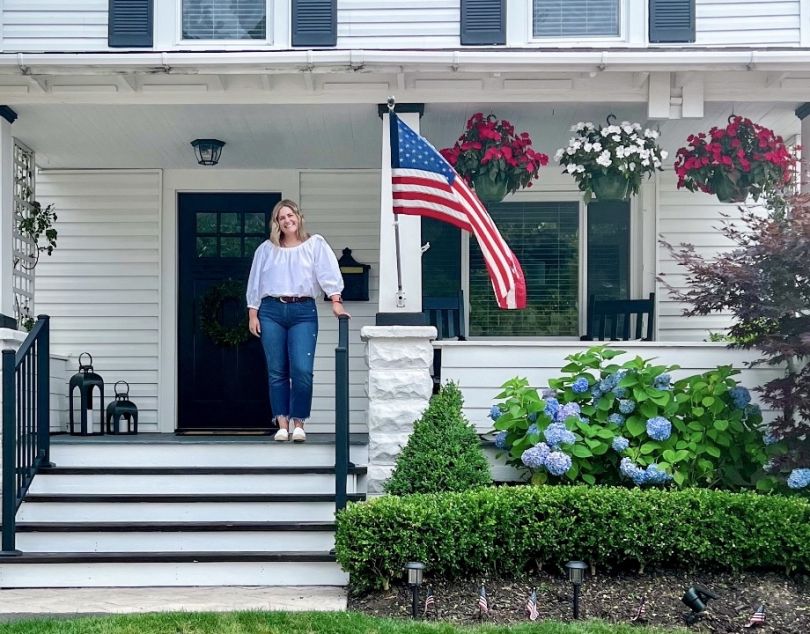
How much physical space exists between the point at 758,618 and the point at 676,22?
418cm

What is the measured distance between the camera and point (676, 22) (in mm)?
7734

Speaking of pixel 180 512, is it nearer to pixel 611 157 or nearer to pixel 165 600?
pixel 165 600

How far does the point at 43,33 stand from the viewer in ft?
25.7

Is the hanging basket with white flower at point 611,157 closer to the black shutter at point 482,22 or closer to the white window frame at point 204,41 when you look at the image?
the black shutter at point 482,22

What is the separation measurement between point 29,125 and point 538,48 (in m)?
3.67

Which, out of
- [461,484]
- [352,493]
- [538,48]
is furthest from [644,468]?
[538,48]

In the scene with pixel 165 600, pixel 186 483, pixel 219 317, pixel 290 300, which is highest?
pixel 290 300

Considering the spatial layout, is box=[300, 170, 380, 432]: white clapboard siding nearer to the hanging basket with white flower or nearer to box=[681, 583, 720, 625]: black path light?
the hanging basket with white flower

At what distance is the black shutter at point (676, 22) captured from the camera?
772cm

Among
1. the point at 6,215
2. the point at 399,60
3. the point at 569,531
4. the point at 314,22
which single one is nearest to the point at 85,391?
the point at 6,215

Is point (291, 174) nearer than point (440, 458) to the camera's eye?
No

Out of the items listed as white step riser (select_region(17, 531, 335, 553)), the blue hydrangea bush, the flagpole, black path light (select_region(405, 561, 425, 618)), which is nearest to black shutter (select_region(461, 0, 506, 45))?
the flagpole

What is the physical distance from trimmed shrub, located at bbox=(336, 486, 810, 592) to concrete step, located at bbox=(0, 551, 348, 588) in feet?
1.86

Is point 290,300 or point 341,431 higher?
point 290,300
